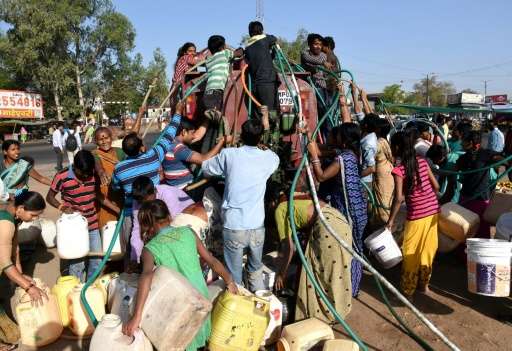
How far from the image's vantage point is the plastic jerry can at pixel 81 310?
418 cm

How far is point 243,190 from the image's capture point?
3.89 m

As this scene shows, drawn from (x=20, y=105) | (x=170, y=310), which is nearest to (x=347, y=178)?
(x=170, y=310)

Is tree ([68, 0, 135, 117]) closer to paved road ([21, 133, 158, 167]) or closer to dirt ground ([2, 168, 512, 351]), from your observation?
paved road ([21, 133, 158, 167])

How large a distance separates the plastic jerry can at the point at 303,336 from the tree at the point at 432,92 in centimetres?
7606

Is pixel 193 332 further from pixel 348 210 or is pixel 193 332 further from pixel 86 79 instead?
pixel 86 79

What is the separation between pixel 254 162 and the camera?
3.92 m

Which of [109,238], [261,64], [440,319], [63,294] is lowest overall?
[440,319]

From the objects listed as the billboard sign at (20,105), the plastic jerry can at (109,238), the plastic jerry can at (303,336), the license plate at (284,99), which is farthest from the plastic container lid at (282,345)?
the billboard sign at (20,105)

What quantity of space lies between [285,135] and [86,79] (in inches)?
1696

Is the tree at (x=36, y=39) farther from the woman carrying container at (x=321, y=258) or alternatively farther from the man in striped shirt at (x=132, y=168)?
the woman carrying container at (x=321, y=258)

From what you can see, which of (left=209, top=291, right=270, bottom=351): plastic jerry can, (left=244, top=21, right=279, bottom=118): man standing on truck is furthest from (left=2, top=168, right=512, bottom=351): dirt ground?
(left=244, top=21, right=279, bottom=118): man standing on truck

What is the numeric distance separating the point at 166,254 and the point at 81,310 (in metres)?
1.58

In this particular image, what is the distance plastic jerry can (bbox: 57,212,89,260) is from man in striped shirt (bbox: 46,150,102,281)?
0.46 feet

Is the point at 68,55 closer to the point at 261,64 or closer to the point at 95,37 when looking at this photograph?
the point at 95,37
